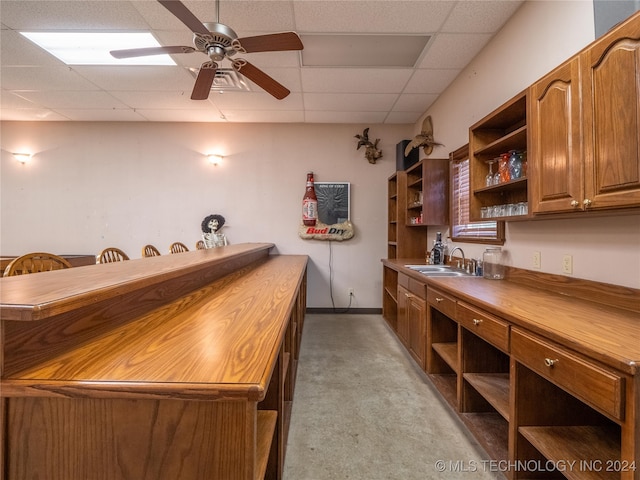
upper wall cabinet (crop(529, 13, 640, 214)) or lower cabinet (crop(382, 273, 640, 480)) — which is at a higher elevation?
upper wall cabinet (crop(529, 13, 640, 214))

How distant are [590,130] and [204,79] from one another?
2448 mm

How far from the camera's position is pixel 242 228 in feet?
14.2

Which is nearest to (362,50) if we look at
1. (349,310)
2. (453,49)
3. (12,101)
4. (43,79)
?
(453,49)

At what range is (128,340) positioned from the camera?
99 centimetres

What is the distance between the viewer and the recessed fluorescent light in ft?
8.09

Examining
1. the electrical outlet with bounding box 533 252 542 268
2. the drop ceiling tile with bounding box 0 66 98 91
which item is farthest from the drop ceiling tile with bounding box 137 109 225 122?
the electrical outlet with bounding box 533 252 542 268

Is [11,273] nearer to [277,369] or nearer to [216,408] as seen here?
[277,369]

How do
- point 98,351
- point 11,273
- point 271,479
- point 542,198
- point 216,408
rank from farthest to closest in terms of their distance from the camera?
point 11,273, point 542,198, point 271,479, point 98,351, point 216,408

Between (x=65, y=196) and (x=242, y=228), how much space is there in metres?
2.61

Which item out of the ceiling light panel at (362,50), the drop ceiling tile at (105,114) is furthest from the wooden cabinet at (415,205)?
the drop ceiling tile at (105,114)

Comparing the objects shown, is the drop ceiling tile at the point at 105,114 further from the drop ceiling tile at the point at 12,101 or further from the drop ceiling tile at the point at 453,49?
the drop ceiling tile at the point at 453,49

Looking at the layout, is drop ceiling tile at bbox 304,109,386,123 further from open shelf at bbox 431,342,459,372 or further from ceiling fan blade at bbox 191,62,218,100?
open shelf at bbox 431,342,459,372

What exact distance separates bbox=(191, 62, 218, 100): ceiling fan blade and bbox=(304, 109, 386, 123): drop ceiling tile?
1.67m

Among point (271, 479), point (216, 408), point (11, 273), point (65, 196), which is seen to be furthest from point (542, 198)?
point (65, 196)
